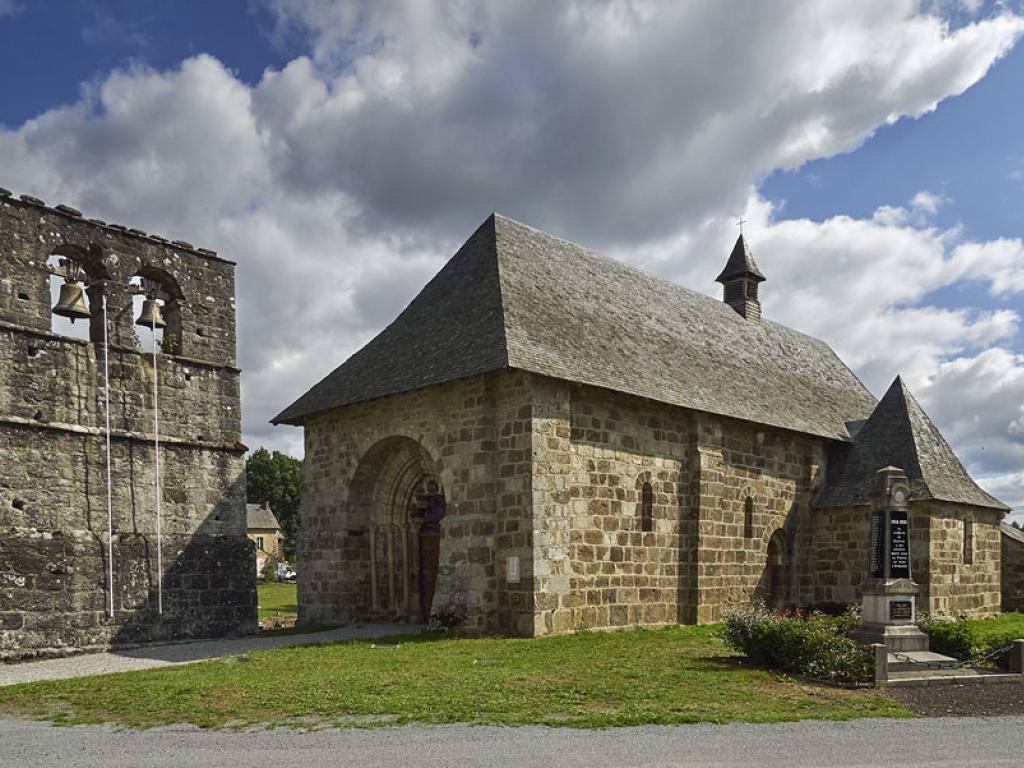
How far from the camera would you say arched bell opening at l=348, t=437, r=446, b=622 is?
20312 mm

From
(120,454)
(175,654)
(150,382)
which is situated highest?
(150,382)

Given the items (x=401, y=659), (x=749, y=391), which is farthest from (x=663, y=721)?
(x=749, y=391)

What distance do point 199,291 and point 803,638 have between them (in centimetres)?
1312

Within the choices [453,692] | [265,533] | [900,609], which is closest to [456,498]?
[453,692]

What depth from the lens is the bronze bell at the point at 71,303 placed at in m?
16.1

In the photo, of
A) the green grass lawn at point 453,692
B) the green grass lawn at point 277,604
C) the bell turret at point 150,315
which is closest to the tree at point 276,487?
the green grass lawn at point 277,604

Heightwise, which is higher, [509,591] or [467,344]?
[467,344]

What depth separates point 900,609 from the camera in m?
14.0

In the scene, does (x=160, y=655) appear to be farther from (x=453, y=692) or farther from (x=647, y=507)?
(x=647, y=507)

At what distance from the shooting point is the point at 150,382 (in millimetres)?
17578

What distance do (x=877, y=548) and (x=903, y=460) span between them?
10.1m

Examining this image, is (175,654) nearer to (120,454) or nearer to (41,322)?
(120,454)

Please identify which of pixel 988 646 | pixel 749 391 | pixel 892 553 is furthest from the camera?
pixel 749 391

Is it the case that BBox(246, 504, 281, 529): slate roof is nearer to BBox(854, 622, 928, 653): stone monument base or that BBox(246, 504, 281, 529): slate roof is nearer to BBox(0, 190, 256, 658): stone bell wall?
BBox(0, 190, 256, 658): stone bell wall
